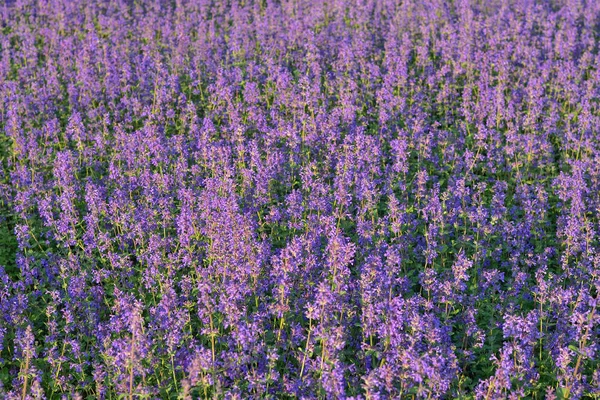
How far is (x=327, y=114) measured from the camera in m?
9.32

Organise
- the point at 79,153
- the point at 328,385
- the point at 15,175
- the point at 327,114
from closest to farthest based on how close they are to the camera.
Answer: the point at 328,385 → the point at 15,175 → the point at 79,153 → the point at 327,114

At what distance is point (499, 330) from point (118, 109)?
20.4 ft

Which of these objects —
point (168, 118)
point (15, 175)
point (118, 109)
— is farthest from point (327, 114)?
point (15, 175)

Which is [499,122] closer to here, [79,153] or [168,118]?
[168,118]

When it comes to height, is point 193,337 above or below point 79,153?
below

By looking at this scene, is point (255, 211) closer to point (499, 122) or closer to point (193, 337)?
point (193, 337)

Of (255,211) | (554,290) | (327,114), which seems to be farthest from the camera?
(327,114)

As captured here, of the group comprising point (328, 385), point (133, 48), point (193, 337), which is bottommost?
point (193, 337)

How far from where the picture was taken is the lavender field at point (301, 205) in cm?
539

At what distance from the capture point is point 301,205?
24.1ft

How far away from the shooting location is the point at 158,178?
302 inches

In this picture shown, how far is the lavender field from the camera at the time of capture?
5.39 meters

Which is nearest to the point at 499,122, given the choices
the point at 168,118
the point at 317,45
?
the point at 317,45

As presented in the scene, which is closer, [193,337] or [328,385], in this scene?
[328,385]
